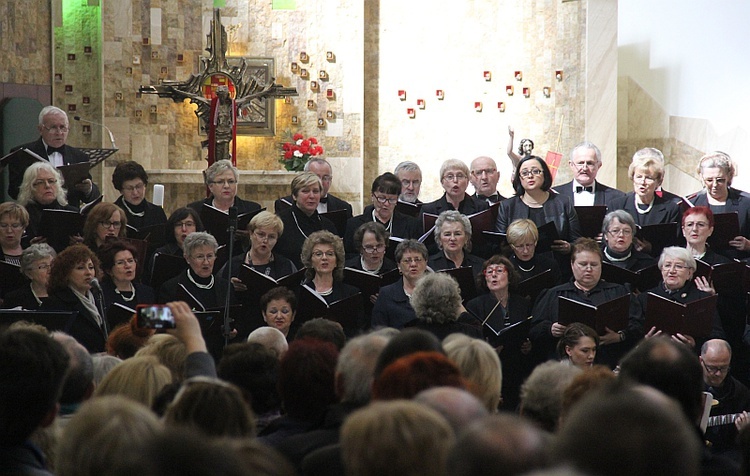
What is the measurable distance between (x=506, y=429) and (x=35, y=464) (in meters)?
1.22

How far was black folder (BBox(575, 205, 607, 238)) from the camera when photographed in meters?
6.73

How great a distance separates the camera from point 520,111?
1108 centimetres

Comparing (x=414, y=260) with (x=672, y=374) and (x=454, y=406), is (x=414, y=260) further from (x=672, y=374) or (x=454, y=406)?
(x=454, y=406)

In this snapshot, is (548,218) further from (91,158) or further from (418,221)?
(91,158)

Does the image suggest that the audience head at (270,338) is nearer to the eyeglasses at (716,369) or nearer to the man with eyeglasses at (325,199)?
the eyeglasses at (716,369)

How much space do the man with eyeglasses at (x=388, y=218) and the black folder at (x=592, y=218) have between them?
1.09m

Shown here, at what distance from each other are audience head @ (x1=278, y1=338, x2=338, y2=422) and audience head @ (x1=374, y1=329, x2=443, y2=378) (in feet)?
0.65

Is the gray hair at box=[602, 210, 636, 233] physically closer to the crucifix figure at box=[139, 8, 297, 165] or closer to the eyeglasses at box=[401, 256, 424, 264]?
the eyeglasses at box=[401, 256, 424, 264]

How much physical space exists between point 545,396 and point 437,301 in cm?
210

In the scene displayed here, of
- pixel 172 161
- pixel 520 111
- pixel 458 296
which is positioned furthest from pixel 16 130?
pixel 458 296

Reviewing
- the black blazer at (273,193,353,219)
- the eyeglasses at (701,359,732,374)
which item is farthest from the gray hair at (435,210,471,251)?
the eyeglasses at (701,359,732,374)

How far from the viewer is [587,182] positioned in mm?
7262

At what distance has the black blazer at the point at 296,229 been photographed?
7023 mm

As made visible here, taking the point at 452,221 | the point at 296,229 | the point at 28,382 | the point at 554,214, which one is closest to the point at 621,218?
the point at 554,214
